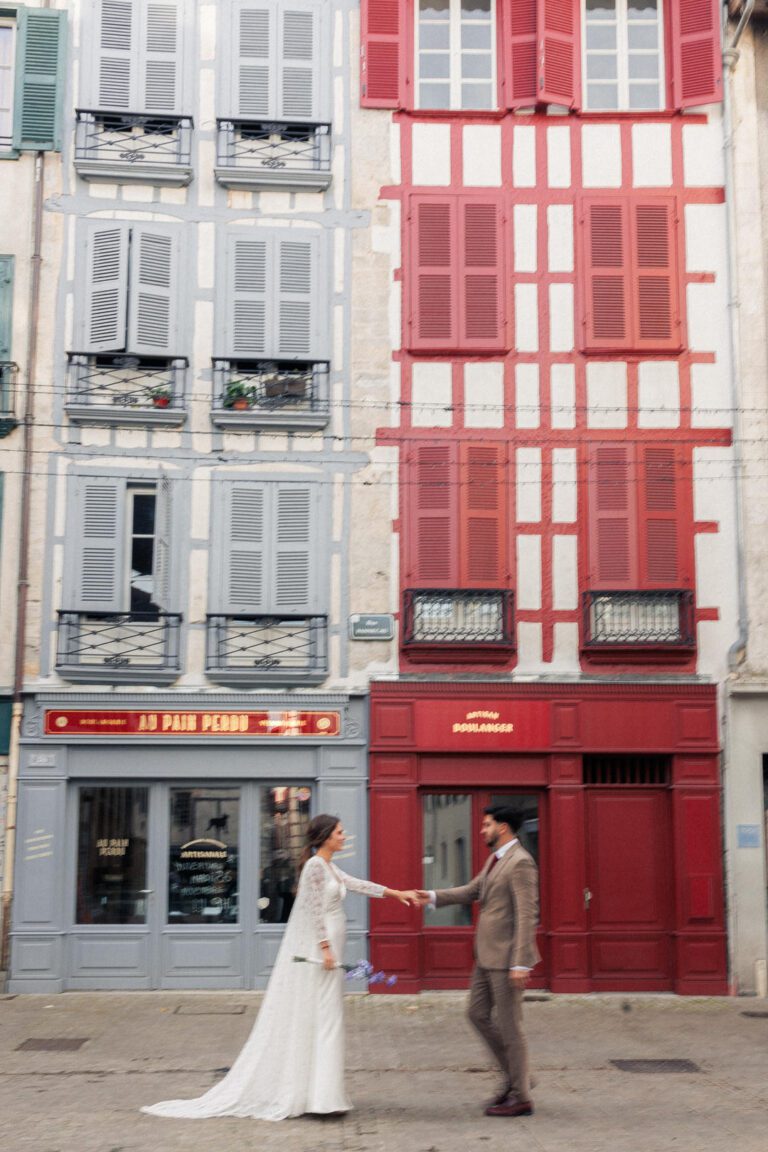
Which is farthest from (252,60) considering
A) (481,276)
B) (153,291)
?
(481,276)

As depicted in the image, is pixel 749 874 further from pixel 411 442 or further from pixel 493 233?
pixel 493 233

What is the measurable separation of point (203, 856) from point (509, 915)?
7329 millimetres

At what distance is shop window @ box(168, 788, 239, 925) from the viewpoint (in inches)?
614

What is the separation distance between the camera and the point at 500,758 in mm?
15742

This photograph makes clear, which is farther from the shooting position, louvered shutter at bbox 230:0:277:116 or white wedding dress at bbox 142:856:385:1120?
louvered shutter at bbox 230:0:277:116

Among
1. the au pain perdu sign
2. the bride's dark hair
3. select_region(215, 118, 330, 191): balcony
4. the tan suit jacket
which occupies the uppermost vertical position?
select_region(215, 118, 330, 191): balcony

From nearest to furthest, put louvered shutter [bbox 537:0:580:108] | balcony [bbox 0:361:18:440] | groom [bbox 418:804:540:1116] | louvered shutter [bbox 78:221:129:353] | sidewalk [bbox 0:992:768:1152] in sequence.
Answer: sidewalk [bbox 0:992:768:1152]
groom [bbox 418:804:540:1116]
balcony [bbox 0:361:18:440]
louvered shutter [bbox 78:221:129:353]
louvered shutter [bbox 537:0:580:108]

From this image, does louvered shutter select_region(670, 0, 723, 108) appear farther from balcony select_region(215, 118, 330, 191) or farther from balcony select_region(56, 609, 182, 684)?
balcony select_region(56, 609, 182, 684)

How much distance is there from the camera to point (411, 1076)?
10469 millimetres

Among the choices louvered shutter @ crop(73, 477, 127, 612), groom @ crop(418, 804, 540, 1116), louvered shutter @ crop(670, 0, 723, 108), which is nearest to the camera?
groom @ crop(418, 804, 540, 1116)

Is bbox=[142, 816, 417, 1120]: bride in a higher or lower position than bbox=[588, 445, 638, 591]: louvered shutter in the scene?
lower

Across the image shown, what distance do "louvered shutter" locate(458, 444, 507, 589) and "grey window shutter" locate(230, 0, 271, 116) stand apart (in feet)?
15.6

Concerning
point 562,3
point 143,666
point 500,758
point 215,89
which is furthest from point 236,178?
point 500,758

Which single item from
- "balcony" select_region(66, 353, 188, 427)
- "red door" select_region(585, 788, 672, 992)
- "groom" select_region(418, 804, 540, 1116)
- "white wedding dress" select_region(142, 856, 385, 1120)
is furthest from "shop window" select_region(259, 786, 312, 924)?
"white wedding dress" select_region(142, 856, 385, 1120)
